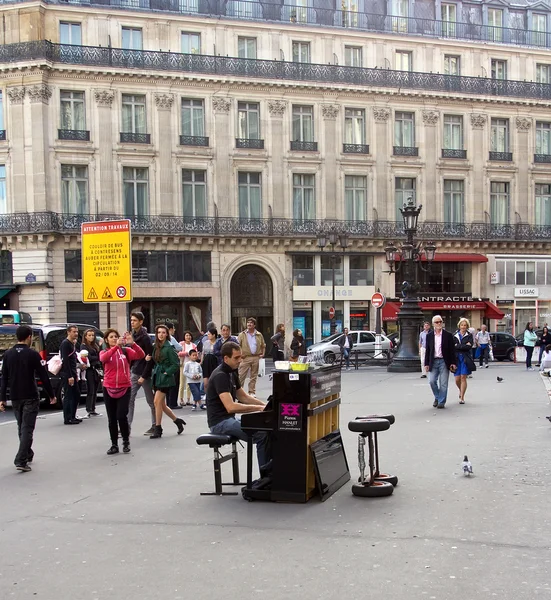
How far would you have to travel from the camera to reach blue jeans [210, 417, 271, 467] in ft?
28.1

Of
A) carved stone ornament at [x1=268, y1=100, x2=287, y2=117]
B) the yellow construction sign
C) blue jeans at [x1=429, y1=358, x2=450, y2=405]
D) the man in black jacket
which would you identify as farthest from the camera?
carved stone ornament at [x1=268, y1=100, x2=287, y2=117]

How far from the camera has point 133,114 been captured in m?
41.5

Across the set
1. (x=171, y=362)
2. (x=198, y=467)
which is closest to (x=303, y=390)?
(x=198, y=467)

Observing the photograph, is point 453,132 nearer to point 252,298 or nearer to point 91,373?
point 252,298

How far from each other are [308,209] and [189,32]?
10.8 m

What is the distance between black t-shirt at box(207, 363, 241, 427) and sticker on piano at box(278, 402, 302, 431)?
98 cm

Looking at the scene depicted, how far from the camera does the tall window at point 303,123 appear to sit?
144 ft

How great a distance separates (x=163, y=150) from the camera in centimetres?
4175

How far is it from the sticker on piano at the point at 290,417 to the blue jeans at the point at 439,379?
839cm

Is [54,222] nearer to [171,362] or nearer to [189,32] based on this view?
[189,32]

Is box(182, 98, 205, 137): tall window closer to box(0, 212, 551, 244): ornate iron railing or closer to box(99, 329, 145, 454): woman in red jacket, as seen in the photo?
box(0, 212, 551, 244): ornate iron railing

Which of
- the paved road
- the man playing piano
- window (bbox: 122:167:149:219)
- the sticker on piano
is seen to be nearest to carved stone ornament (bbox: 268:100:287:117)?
window (bbox: 122:167:149:219)

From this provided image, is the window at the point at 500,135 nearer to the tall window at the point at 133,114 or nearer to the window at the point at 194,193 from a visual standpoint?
the window at the point at 194,193

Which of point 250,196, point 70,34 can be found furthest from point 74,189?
point 250,196
